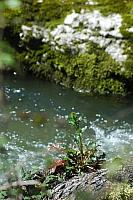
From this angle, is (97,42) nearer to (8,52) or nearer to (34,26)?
(34,26)

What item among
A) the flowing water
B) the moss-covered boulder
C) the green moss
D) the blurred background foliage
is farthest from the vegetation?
the moss-covered boulder

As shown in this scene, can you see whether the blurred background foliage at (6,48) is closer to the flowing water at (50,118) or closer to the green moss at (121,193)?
the green moss at (121,193)

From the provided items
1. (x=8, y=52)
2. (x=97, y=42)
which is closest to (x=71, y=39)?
(x=97, y=42)

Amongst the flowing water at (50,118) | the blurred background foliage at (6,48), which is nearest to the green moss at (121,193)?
the blurred background foliage at (6,48)

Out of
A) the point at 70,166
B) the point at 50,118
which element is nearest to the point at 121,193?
the point at 70,166

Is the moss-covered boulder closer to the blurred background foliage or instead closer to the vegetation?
the vegetation

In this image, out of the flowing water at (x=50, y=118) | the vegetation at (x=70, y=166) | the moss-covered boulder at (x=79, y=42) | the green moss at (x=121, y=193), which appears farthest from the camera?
the moss-covered boulder at (x=79, y=42)

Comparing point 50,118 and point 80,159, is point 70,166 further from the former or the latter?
point 50,118
